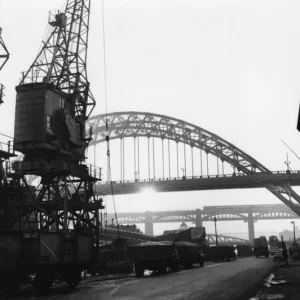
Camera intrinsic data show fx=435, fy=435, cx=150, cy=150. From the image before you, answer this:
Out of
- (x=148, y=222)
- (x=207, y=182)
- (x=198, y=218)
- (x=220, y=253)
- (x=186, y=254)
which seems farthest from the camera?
(x=148, y=222)

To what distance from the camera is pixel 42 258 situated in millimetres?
21109

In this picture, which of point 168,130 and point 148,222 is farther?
point 148,222

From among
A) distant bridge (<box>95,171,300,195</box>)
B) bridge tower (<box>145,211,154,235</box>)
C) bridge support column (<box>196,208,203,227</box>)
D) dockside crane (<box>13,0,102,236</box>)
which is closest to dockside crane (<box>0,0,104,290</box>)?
dockside crane (<box>13,0,102,236</box>)

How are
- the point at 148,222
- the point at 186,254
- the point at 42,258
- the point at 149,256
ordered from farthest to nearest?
the point at 148,222, the point at 186,254, the point at 149,256, the point at 42,258

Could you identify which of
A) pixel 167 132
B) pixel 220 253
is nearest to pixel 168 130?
pixel 167 132

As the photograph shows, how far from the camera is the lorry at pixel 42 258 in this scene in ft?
63.6

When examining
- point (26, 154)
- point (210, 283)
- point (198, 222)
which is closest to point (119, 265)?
point (26, 154)

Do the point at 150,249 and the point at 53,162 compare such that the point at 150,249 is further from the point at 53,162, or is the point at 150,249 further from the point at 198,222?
the point at 198,222

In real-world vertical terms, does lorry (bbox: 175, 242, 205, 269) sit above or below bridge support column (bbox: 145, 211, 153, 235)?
below

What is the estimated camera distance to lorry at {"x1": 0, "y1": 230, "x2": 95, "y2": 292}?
19391mm

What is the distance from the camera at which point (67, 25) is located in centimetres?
4438

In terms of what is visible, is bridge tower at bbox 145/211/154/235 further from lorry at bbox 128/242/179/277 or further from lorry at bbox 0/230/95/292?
lorry at bbox 0/230/95/292

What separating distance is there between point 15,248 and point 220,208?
534 ft

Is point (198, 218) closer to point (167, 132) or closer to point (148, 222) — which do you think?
point (148, 222)
